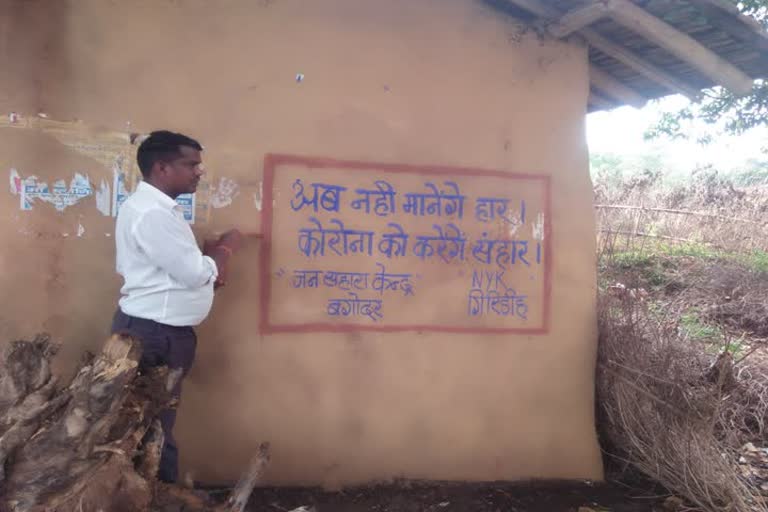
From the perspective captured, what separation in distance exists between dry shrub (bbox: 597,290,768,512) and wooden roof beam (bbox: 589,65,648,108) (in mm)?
1331

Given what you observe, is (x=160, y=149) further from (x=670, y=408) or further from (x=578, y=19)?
(x=670, y=408)

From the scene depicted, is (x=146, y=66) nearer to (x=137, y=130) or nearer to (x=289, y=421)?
(x=137, y=130)

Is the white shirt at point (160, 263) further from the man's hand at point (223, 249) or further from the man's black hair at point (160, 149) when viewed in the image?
the man's hand at point (223, 249)

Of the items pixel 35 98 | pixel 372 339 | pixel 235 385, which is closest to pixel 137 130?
pixel 35 98

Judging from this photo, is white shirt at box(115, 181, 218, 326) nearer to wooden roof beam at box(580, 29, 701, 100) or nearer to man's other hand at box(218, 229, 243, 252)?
man's other hand at box(218, 229, 243, 252)

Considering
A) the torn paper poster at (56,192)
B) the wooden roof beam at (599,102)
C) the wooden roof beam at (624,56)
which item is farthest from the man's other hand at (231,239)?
the wooden roof beam at (599,102)

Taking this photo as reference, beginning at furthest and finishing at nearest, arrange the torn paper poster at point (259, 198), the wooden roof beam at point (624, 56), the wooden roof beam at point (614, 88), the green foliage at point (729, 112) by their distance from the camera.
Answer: the green foliage at point (729, 112)
the wooden roof beam at point (614, 88)
the wooden roof beam at point (624, 56)
the torn paper poster at point (259, 198)

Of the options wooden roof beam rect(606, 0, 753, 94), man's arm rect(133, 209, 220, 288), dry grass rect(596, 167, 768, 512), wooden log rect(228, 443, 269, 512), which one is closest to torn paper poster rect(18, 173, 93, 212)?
man's arm rect(133, 209, 220, 288)

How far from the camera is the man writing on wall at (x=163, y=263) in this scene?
7.64 ft

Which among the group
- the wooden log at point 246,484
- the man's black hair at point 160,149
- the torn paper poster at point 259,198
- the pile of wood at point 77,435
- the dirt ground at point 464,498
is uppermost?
the man's black hair at point 160,149

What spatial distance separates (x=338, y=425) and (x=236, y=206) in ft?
4.32

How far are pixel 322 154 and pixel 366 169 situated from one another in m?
0.25

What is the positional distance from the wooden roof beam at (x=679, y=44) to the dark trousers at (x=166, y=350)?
2.64 metres

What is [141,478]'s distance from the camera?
2053 millimetres
